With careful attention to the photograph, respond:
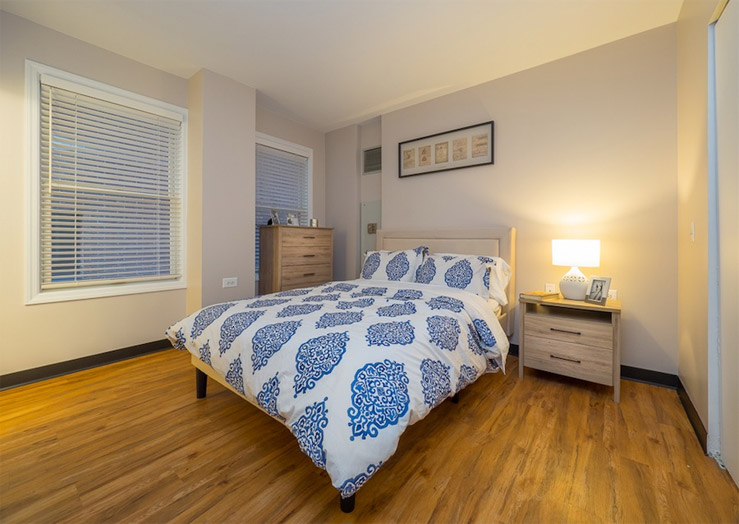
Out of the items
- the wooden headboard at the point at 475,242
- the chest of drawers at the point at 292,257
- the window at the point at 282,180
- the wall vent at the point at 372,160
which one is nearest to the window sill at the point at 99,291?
the chest of drawers at the point at 292,257

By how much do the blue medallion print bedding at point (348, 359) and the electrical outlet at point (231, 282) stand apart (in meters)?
1.15

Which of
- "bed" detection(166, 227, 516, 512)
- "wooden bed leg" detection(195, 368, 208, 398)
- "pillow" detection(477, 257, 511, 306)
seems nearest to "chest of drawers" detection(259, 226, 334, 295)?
"bed" detection(166, 227, 516, 512)

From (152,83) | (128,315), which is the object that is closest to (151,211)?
(128,315)

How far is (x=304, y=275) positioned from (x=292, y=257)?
0.92 ft

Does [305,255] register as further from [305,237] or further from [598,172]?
[598,172]

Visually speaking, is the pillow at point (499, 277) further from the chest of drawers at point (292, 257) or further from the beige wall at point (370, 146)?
the chest of drawers at point (292, 257)

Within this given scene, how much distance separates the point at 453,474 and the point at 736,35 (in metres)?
2.26

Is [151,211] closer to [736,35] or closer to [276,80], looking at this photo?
[276,80]

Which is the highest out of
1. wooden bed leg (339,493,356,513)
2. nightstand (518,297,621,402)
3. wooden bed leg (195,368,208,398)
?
nightstand (518,297,621,402)

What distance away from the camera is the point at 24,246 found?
2340 mm

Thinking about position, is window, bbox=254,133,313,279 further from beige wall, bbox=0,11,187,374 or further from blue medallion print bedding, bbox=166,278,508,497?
blue medallion print bedding, bbox=166,278,508,497

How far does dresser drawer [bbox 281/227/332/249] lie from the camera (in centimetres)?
365

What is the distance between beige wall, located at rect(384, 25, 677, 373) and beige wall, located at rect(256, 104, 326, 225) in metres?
1.97

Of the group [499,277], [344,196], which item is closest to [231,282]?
[344,196]
